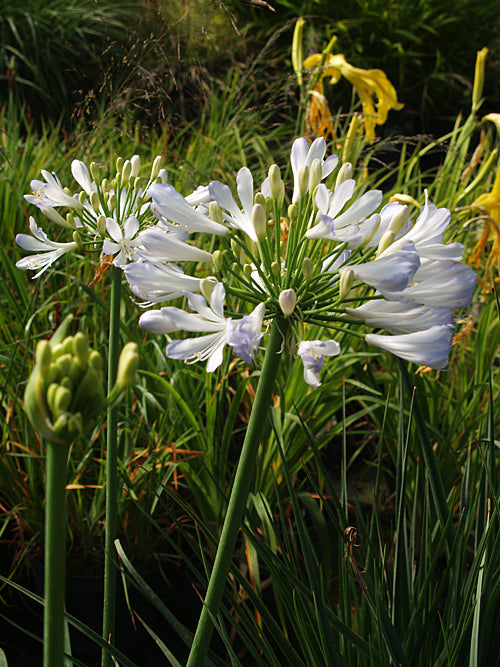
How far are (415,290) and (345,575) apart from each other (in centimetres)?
56

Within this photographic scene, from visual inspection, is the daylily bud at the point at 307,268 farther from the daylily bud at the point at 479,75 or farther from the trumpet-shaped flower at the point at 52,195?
the daylily bud at the point at 479,75

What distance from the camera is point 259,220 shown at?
2.09 ft

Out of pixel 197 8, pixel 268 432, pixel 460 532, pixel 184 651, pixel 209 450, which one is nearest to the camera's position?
pixel 460 532

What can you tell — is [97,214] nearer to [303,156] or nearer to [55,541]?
[303,156]

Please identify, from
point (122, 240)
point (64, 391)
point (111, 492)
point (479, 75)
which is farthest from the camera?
point (479, 75)

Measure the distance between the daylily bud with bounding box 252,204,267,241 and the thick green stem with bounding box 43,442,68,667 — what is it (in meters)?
0.34

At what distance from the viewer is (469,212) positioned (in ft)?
6.48

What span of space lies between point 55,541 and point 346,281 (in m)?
0.37

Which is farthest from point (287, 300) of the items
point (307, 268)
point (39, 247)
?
point (39, 247)

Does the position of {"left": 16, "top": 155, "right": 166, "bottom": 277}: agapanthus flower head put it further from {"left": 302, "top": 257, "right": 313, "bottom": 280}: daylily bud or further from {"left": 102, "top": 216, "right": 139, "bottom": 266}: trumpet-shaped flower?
{"left": 302, "top": 257, "right": 313, "bottom": 280}: daylily bud

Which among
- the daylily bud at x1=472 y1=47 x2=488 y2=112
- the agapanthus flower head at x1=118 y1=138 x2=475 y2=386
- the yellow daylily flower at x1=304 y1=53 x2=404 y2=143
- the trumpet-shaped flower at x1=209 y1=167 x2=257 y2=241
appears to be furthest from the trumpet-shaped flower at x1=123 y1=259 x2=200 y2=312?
the daylily bud at x1=472 y1=47 x2=488 y2=112

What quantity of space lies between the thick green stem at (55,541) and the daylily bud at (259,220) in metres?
0.34

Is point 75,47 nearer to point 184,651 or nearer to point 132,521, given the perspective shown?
point 132,521

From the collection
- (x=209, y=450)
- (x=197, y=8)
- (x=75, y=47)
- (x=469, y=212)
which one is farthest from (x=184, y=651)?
(x=75, y=47)
